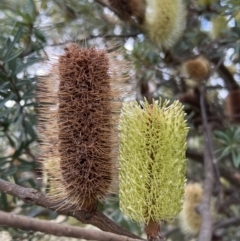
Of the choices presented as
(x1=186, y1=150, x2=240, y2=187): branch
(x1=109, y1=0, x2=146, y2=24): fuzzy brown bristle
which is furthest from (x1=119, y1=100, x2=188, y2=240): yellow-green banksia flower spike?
(x1=186, y1=150, x2=240, y2=187): branch

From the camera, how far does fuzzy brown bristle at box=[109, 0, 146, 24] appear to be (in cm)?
110

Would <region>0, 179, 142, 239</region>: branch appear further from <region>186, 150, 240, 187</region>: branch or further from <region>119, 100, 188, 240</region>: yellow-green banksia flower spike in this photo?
<region>186, 150, 240, 187</region>: branch

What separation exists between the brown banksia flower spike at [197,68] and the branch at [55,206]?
0.70m

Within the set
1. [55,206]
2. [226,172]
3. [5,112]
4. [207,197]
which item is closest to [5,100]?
[5,112]

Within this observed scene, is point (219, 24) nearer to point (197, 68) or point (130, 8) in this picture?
point (197, 68)

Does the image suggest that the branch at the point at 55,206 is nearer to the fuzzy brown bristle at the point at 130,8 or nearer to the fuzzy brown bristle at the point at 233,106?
the fuzzy brown bristle at the point at 130,8

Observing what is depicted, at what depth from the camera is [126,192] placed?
21.8 inches

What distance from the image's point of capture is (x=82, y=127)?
609 mm

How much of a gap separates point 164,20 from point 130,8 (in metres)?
0.13

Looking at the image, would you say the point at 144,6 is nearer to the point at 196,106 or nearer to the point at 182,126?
the point at 196,106

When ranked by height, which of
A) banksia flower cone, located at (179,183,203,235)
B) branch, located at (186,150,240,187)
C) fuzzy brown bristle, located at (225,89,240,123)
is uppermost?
fuzzy brown bristle, located at (225,89,240,123)

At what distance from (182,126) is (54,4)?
2.66 feet

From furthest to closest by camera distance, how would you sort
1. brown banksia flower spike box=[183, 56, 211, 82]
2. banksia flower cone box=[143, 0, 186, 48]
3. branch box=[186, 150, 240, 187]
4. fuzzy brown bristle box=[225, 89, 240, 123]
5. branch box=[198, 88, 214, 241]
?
1. branch box=[186, 150, 240, 187]
2. fuzzy brown bristle box=[225, 89, 240, 123]
3. brown banksia flower spike box=[183, 56, 211, 82]
4. banksia flower cone box=[143, 0, 186, 48]
5. branch box=[198, 88, 214, 241]

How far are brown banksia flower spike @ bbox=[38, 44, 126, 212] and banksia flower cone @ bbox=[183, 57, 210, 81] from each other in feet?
2.05
